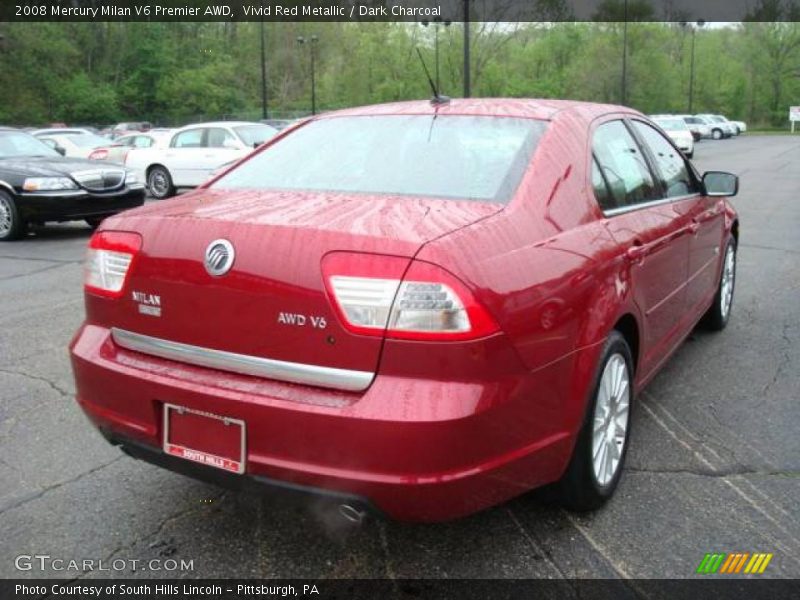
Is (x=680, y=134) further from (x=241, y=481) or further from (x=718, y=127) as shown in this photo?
(x=241, y=481)

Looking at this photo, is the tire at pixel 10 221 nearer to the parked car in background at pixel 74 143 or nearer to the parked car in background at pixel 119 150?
the parked car in background at pixel 119 150

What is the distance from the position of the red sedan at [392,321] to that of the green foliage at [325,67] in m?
49.3

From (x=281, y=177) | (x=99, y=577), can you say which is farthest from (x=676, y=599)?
(x=281, y=177)

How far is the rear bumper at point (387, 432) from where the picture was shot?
7.12 ft

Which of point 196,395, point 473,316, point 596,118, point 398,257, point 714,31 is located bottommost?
point 196,395

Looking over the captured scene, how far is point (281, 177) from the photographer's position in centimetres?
317

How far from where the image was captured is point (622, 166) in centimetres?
350

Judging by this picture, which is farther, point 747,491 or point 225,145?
point 225,145

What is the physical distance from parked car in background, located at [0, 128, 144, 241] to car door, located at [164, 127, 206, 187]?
5122 mm

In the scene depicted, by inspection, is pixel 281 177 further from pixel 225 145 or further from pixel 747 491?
pixel 225 145

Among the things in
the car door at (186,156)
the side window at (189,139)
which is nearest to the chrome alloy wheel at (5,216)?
the car door at (186,156)

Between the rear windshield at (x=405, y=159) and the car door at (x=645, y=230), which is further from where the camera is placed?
the car door at (x=645, y=230)

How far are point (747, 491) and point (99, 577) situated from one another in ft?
8.11

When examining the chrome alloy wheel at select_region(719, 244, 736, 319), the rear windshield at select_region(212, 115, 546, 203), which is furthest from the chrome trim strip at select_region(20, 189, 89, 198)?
the chrome alloy wheel at select_region(719, 244, 736, 319)
